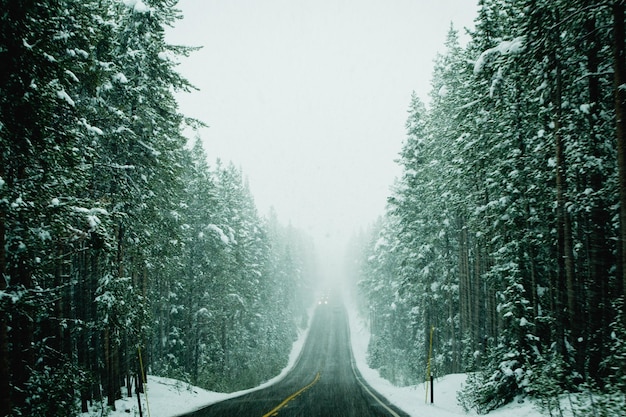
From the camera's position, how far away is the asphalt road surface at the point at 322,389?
12672mm

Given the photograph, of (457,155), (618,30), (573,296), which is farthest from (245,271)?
(618,30)

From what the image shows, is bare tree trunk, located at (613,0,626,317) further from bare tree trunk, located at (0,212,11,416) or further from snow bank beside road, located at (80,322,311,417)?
snow bank beside road, located at (80,322,311,417)

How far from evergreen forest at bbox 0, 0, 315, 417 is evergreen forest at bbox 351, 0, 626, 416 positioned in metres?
11.4

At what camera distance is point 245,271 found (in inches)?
1377

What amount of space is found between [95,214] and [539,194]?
14.9 m

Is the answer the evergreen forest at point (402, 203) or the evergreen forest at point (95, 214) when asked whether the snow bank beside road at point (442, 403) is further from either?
the evergreen forest at point (95, 214)

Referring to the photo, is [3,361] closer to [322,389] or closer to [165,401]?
[165,401]

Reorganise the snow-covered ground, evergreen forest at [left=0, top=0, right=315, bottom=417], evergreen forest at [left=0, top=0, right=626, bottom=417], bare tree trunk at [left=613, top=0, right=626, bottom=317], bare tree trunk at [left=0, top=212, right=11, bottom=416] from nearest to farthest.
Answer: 1. bare tree trunk at [left=0, top=212, right=11, bottom=416]
2. evergreen forest at [left=0, top=0, right=315, bottom=417]
3. evergreen forest at [left=0, top=0, right=626, bottom=417]
4. bare tree trunk at [left=613, top=0, right=626, bottom=317]
5. the snow-covered ground

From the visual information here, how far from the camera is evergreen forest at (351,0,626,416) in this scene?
9.85 m

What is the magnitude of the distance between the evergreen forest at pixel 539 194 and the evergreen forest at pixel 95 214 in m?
11.4

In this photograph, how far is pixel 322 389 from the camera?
2116 centimetres

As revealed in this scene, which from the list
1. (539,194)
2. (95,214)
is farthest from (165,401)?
(539,194)

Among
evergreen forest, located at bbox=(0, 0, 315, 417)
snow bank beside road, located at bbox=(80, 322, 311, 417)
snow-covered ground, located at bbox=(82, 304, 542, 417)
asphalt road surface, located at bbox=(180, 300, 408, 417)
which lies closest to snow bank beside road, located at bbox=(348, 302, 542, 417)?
snow-covered ground, located at bbox=(82, 304, 542, 417)

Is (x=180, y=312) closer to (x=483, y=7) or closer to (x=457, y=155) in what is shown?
(x=457, y=155)
